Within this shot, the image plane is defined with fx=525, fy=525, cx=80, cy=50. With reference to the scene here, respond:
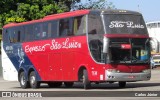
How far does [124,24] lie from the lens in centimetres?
2458

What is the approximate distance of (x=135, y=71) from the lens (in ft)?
79.9

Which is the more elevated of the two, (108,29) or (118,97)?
(108,29)

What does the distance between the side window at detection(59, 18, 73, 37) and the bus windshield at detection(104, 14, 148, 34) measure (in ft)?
7.36

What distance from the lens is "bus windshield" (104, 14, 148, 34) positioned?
2425 cm

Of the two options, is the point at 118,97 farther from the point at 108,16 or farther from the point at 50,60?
the point at 50,60

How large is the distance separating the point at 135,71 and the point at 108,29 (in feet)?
7.63

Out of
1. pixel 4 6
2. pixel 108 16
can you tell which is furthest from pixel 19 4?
pixel 108 16

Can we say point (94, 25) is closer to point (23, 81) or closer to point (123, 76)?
point (123, 76)

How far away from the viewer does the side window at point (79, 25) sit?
24852mm

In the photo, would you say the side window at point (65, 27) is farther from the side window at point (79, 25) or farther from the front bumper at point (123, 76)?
the front bumper at point (123, 76)

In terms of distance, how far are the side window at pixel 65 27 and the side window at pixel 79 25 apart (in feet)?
1.20

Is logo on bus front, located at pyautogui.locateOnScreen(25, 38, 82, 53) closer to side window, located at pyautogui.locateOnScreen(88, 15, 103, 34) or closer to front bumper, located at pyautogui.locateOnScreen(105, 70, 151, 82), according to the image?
Result: side window, located at pyautogui.locateOnScreen(88, 15, 103, 34)

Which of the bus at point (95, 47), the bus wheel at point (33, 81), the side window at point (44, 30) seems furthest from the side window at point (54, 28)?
the bus wheel at point (33, 81)

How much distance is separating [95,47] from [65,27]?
2651mm
